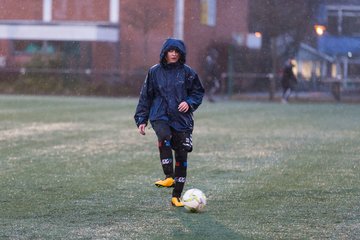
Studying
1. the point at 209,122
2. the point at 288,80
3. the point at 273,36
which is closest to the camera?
the point at 209,122

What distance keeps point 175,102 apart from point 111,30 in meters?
33.6

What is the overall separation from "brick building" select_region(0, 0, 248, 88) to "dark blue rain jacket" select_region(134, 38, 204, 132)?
31045mm

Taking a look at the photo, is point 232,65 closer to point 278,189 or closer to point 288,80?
point 288,80

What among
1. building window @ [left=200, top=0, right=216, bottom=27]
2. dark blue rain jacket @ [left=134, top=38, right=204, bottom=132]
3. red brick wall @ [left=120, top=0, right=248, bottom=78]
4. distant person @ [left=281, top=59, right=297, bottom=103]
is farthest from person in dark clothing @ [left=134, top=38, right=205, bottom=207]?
building window @ [left=200, top=0, right=216, bottom=27]

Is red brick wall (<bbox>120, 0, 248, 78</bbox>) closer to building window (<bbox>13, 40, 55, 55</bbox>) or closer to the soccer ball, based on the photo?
building window (<bbox>13, 40, 55, 55</bbox>)

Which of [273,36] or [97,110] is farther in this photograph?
[273,36]

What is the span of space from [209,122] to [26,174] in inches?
432

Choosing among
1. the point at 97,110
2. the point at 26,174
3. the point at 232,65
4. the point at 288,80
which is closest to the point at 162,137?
the point at 26,174

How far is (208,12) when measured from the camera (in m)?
42.3

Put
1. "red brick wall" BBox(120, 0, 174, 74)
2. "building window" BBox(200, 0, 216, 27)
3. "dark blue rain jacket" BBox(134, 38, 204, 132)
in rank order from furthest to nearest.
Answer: "building window" BBox(200, 0, 216, 27) → "red brick wall" BBox(120, 0, 174, 74) → "dark blue rain jacket" BBox(134, 38, 204, 132)

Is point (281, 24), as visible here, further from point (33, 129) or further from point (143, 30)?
point (33, 129)

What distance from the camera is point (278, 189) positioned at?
391 inches

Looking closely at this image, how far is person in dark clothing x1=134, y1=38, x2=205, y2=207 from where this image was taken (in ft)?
28.7

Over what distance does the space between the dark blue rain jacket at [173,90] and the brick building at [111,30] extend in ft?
102
